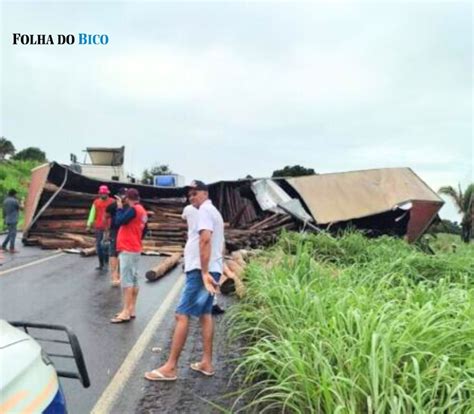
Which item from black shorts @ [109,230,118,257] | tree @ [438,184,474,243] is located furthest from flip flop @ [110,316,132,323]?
tree @ [438,184,474,243]

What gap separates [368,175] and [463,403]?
15932 mm

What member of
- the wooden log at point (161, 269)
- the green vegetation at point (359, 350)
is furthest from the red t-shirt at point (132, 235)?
the wooden log at point (161, 269)

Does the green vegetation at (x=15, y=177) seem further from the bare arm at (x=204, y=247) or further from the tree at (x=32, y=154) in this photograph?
the bare arm at (x=204, y=247)

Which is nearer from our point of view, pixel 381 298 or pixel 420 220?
pixel 381 298

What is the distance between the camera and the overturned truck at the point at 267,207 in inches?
645

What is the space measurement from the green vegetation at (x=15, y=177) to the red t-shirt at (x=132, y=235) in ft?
76.3

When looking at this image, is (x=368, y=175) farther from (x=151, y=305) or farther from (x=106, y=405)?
(x=106, y=405)

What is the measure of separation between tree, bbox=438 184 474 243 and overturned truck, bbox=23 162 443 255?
26.5 feet

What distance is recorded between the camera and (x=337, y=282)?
19.6 feet

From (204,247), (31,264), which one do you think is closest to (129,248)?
(204,247)

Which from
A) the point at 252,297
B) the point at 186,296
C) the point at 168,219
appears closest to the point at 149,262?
the point at 168,219

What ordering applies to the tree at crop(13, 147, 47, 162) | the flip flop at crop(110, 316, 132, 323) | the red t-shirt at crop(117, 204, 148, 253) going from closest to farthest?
1. the flip flop at crop(110, 316, 132, 323)
2. the red t-shirt at crop(117, 204, 148, 253)
3. the tree at crop(13, 147, 47, 162)

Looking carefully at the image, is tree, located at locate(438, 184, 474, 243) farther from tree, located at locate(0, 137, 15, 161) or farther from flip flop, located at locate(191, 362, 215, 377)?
tree, located at locate(0, 137, 15, 161)

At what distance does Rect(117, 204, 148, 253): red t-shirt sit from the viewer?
7.21 metres
